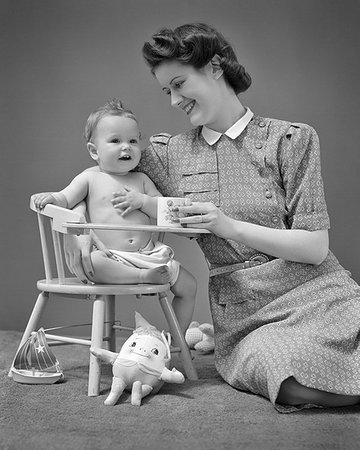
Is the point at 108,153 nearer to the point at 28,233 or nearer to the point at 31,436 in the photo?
the point at 31,436

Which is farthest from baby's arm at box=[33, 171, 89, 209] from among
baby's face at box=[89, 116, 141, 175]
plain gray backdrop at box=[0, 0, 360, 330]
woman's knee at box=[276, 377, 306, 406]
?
plain gray backdrop at box=[0, 0, 360, 330]

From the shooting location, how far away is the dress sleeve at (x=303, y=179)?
233 cm

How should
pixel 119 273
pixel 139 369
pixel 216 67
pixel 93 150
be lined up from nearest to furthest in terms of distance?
pixel 139 369 < pixel 119 273 < pixel 216 67 < pixel 93 150

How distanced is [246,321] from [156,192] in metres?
0.58

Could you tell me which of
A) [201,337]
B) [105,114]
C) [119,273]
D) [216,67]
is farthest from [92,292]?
[201,337]

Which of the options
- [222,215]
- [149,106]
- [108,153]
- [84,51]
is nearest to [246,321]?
[222,215]

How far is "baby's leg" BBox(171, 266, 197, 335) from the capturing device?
2580 millimetres

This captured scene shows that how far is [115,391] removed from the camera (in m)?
2.15

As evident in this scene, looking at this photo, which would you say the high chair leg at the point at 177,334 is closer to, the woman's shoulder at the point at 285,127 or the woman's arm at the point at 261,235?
the woman's arm at the point at 261,235

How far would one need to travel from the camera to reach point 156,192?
2584 mm

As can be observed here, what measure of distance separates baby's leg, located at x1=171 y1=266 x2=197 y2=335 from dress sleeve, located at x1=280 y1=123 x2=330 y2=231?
17.3 inches

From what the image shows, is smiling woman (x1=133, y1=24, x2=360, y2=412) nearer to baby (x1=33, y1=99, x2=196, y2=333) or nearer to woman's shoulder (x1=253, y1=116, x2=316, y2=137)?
woman's shoulder (x1=253, y1=116, x2=316, y2=137)

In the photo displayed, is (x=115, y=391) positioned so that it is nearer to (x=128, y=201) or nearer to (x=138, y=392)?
(x=138, y=392)

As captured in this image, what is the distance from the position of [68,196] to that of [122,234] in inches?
9.2
